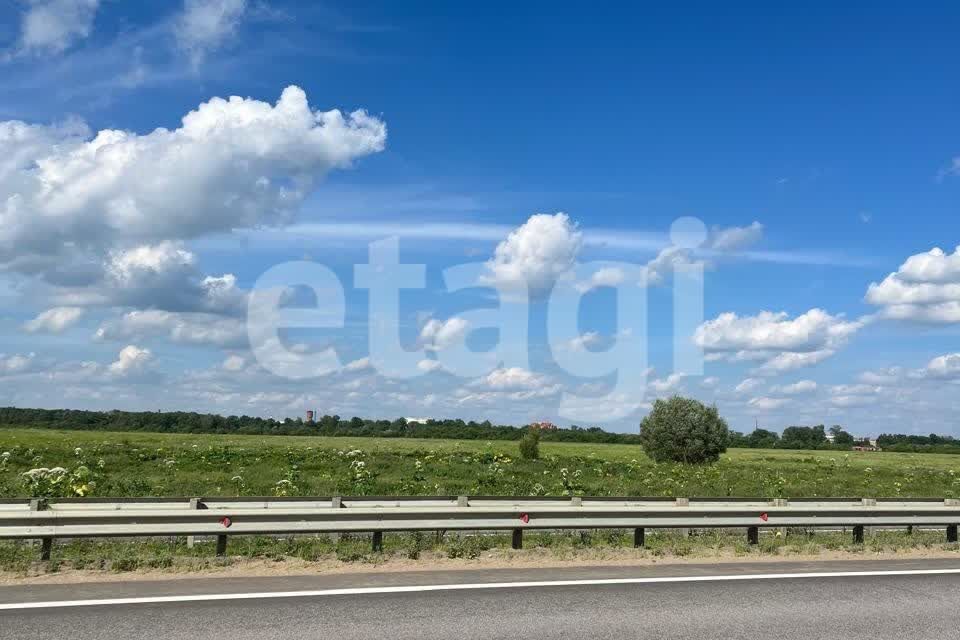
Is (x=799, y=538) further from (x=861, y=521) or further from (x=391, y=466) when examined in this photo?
(x=391, y=466)

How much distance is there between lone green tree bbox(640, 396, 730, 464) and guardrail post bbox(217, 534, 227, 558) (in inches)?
2123

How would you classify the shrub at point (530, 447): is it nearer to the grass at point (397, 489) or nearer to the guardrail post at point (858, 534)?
the grass at point (397, 489)

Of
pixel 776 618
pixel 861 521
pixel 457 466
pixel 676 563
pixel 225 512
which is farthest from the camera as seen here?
pixel 457 466

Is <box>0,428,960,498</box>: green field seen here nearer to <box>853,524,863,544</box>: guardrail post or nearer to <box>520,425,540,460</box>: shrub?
<box>520,425,540,460</box>: shrub

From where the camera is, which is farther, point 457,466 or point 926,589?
point 457,466

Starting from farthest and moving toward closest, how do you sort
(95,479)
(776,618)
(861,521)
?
1. (95,479)
2. (861,521)
3. (776,618)

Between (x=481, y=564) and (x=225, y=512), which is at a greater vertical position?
(x=225, y=512)

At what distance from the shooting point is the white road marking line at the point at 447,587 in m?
8.59

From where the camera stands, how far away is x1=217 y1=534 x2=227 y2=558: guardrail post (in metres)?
11.6

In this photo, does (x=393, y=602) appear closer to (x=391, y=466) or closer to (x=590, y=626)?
(x=590, y=626)

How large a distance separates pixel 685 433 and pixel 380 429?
8669 cm

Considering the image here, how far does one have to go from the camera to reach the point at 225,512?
11.3 metres

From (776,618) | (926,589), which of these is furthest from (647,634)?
(926,589)

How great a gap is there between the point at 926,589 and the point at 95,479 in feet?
66.0
